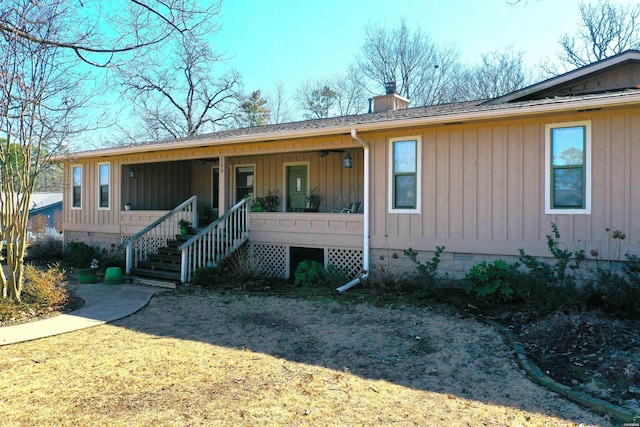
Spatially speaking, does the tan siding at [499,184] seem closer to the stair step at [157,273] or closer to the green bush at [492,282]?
the green bush at [492,282]

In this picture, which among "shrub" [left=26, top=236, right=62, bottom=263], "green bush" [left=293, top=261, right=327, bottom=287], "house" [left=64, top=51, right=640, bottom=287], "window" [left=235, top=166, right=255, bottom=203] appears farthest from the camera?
"shrub" [left=26, top=236, right=62, bottom=263]

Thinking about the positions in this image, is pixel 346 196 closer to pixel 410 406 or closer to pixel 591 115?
pixel 591 115

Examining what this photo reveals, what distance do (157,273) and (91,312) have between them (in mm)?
2970

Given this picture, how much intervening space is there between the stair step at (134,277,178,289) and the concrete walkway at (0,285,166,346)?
0.18 meters

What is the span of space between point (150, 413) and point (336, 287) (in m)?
5.38

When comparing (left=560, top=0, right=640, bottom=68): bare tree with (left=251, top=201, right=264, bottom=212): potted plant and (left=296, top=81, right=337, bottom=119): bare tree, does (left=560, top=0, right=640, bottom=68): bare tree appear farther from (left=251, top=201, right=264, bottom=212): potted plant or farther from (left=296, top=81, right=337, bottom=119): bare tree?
(left=251, top=201, right=264, bottom=212): potted plant

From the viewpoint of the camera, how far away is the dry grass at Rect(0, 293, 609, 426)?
348 centimetres

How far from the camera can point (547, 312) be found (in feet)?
19.9

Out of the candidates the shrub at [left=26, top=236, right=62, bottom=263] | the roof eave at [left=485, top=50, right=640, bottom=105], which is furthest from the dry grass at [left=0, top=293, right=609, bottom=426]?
the shrub at [left=26, top=236, right=62, bottom=263]

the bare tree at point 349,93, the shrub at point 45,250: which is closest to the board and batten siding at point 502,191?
the shrub at point 45,250

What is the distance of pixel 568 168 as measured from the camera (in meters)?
7.26

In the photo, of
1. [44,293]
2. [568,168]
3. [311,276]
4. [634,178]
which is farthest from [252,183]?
[634,178]

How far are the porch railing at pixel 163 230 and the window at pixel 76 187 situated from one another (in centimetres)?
387

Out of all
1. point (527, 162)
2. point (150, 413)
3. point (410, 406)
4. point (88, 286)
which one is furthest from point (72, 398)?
point (527, 162)
